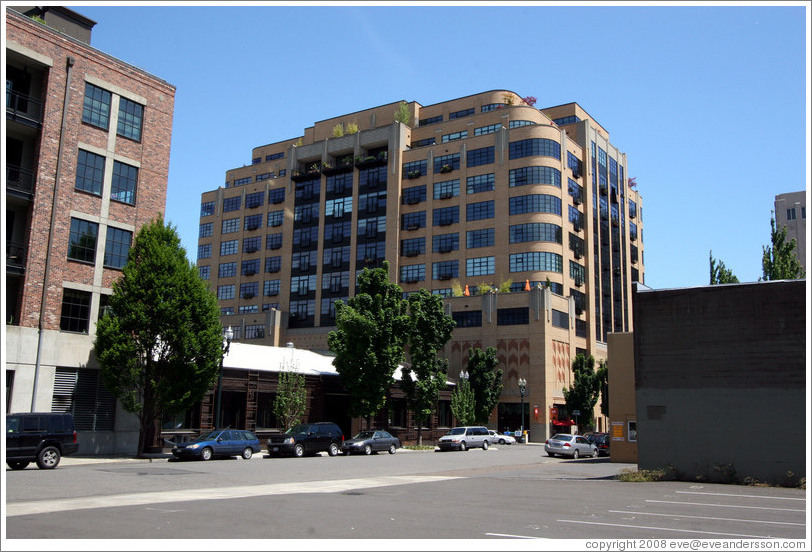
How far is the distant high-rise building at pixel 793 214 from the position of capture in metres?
116

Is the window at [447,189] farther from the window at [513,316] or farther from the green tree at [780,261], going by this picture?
the green tree at [780,261]

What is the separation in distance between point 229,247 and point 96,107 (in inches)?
2262

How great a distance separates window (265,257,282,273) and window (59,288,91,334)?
Answer: 51.7 metres

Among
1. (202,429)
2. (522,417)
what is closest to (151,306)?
(202,429)

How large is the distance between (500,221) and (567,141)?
11869 millimetres

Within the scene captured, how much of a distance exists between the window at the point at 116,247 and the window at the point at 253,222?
175 feet

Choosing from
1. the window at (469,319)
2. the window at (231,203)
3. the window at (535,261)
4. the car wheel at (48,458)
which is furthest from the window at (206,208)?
the car wheel at (48,458)

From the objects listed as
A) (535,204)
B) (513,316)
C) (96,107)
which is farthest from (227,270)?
(96,107)

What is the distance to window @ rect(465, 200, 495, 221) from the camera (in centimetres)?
7169

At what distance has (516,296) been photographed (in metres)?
65.6

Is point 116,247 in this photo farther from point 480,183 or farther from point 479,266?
point 480,183

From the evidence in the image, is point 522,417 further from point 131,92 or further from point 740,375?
point 131,92

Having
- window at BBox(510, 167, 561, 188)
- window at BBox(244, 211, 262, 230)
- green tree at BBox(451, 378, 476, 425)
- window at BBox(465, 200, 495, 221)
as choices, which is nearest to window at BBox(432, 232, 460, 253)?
window at BBox(465, 200, 495, 221)

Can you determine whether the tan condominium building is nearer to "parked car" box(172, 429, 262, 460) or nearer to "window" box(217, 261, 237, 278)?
"window" box(217, 261, 237, 278)
